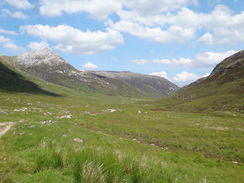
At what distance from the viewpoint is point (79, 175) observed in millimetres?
7473

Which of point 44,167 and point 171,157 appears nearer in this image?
point 44,167

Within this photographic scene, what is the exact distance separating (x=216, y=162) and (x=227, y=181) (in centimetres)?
629

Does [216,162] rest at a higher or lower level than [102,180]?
lower

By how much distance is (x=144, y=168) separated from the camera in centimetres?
820

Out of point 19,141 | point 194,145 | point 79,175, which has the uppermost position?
point 79,175

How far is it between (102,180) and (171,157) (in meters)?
16.6

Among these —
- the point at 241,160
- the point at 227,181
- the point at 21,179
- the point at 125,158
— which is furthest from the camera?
the point at 241,160

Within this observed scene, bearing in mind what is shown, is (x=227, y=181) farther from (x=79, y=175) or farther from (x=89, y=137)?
(x=89, y=137)

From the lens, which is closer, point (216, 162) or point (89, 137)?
point (216, 162)

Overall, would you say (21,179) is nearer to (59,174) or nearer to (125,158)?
(59,174)

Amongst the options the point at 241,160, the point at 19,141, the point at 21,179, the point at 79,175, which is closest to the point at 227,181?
the point at 241,160

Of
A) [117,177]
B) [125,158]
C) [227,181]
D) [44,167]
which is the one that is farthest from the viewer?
[227,181]

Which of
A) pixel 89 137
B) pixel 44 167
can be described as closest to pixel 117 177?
pixel 44 167

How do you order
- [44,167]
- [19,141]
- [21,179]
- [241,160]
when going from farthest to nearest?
[241,160], [19,141], [44,167], [21,179]
